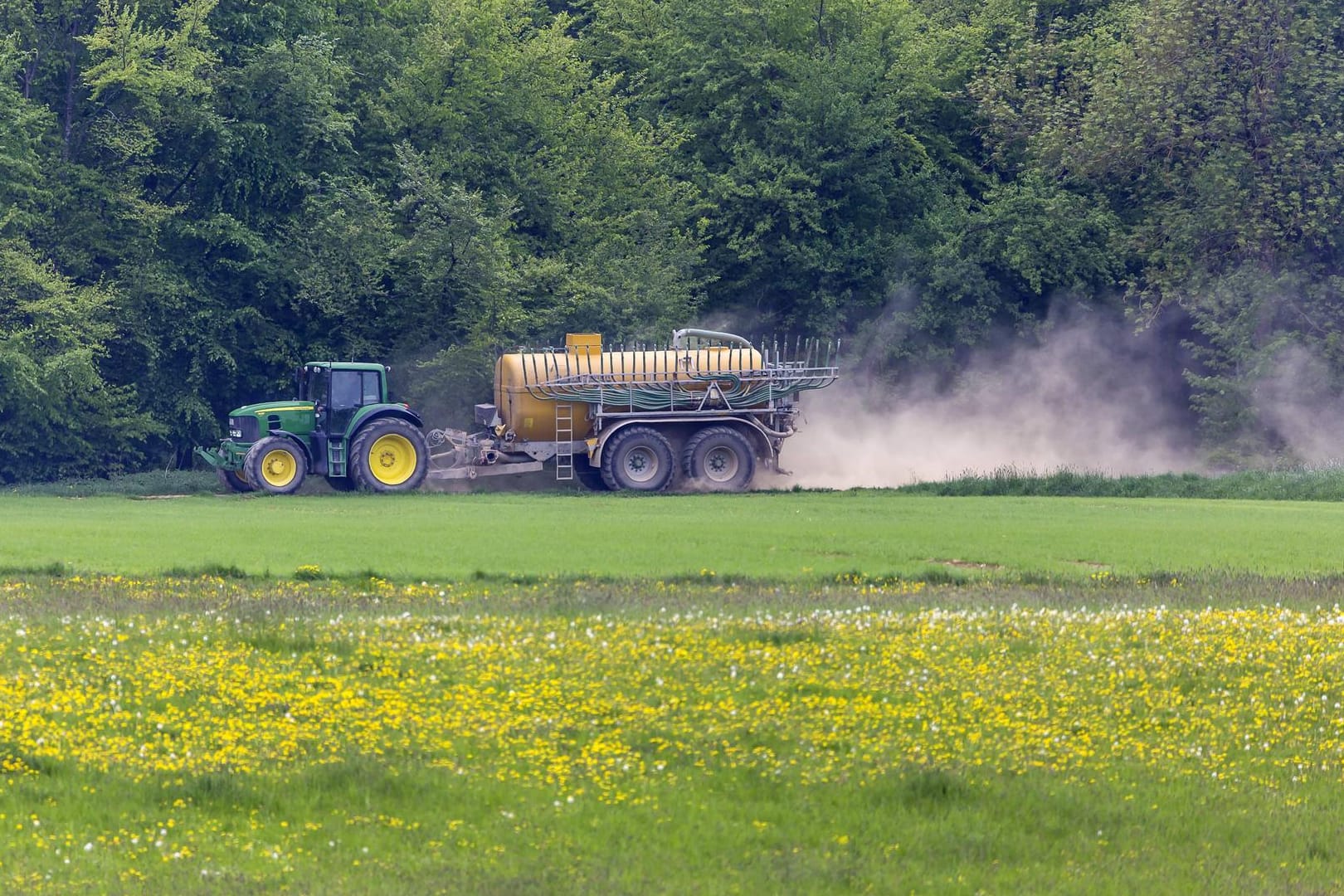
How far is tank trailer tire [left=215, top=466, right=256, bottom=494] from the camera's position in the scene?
105 feet

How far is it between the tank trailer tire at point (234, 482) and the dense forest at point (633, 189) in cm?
437

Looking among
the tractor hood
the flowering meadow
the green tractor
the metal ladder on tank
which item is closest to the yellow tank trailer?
the metal ladder on tank

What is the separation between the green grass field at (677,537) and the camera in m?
18.7

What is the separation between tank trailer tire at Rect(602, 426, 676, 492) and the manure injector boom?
2 centimetres

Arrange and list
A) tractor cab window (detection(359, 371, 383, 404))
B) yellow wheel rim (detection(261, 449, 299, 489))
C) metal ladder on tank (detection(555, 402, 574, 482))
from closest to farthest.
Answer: yellow wheel rim (detection(261, 449, 299, 489)) < tractor cab window (detection(359, 371, 383, 404)) < metal ladder on tank (detection(555, 402, 574, 482))

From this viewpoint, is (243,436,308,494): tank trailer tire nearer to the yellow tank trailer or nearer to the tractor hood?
the tractor hood

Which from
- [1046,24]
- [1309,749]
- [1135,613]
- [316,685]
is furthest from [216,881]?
[1046,24]

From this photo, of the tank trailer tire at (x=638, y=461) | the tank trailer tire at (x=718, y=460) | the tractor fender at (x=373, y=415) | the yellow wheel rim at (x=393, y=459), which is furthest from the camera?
the tank trailer tire at (x=718, y=460)

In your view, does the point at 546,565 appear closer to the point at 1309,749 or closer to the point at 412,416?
the point at 1309,749

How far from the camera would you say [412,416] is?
32.1 m

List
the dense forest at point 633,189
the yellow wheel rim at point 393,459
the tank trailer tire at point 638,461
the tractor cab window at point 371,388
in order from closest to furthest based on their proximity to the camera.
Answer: the yellow wheel rim at point 393,459
the tractor cab window at point 371,388
the tank trailer tire at point 638,461
the dense forest at point 633,189

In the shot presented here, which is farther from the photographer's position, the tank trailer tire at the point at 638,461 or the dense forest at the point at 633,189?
the dense forest at the point at 633,189

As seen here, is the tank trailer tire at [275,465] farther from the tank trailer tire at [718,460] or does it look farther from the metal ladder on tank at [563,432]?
the tank trailer tire at [718,460]

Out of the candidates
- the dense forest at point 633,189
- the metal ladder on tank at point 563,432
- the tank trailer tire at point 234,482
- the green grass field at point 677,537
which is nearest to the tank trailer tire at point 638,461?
the metal ladder on tank at point 563,432
